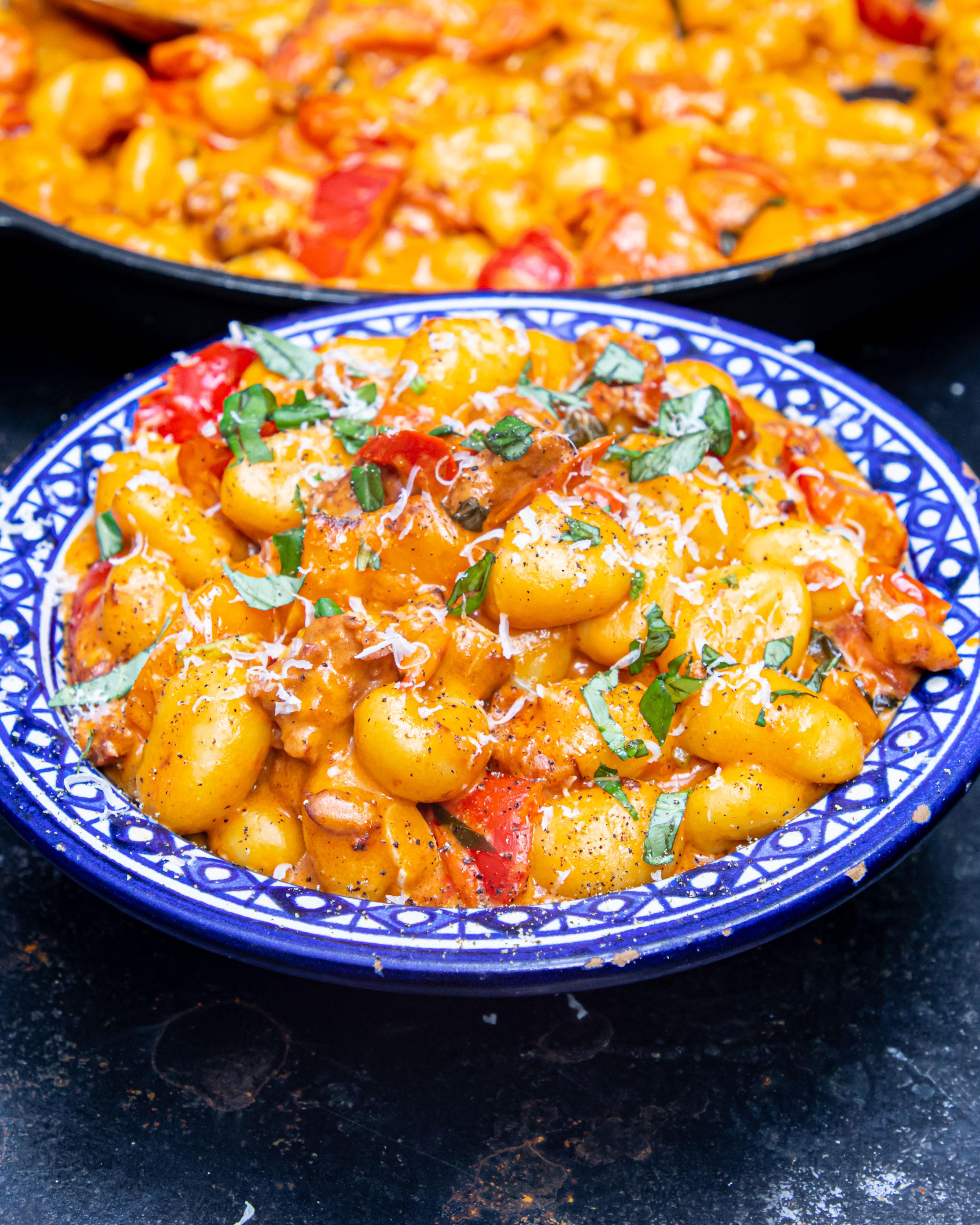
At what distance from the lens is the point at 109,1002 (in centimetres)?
165

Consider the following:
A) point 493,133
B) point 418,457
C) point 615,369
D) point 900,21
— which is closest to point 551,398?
point 615,369

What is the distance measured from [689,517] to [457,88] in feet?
6.41

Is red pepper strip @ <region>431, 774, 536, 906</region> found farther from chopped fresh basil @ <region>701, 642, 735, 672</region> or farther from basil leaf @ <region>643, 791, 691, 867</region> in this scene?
chopped fresh basil @ <region>701, 642, 735, 672</region>

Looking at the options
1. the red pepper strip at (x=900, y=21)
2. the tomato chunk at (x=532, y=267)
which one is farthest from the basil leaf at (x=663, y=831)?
the red pepper strip at (x=900, y=21)

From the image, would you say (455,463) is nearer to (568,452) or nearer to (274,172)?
(568,452)

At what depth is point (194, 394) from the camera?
181 centimetres

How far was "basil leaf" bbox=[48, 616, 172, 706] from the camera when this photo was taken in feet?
5.06

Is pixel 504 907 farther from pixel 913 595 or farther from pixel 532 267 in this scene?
pixel 532 267

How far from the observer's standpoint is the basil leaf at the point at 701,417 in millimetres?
1676

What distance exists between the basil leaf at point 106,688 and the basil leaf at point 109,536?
0.19 meters

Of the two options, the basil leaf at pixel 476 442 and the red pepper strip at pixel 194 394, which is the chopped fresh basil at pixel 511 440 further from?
the red pepper strip at pixel 194 394

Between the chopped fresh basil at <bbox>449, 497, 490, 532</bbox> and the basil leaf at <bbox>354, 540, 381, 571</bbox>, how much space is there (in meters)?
0.11

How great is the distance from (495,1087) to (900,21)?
3.01 meters

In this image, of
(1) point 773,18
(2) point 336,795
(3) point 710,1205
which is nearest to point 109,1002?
(2) point 336,795
